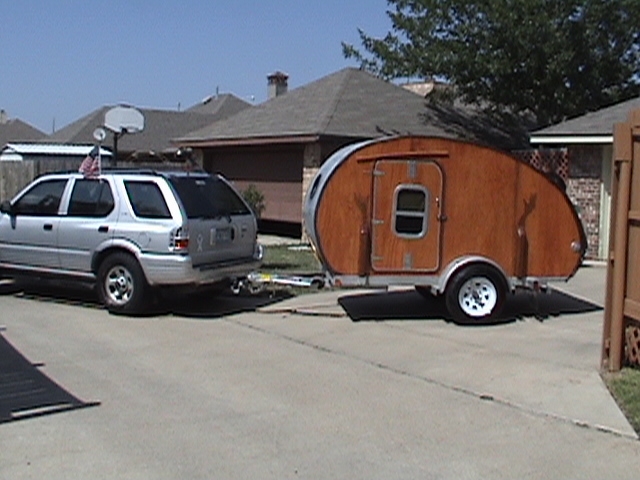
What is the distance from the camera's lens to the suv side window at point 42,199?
13078 millimetres

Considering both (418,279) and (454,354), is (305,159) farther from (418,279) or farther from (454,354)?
(454,354)

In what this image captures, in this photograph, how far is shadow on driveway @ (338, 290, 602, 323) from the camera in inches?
484

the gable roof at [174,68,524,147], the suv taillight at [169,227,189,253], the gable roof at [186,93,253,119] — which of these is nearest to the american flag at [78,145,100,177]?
the suv taillight at [169,227,189,253]

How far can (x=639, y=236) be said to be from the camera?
881 cm

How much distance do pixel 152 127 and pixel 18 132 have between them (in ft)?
48.0

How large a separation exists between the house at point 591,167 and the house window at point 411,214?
7677mm

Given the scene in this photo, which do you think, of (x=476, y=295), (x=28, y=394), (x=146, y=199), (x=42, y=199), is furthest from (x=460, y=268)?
(x=42, y=199)

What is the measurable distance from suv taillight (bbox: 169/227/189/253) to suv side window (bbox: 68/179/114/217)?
3.87 ft

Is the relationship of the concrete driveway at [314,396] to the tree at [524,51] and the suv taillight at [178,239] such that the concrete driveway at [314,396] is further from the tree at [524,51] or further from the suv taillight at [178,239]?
the tree at [524,51]

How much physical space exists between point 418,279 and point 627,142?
11.7ft

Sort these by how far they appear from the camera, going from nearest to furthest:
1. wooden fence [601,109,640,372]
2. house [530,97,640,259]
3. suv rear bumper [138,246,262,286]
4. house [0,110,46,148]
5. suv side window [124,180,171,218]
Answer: wooden fence [601,109,640,372] < suv rear bumper [138,246,262,286] < suv side window [124,180,171,218] < house [530,97,640,259] < house [0,110,46,148]

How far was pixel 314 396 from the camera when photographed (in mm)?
8086

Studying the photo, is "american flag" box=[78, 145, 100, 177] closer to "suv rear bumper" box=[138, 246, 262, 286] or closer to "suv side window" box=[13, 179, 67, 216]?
"suv side window" box=[13, 179, 67, 216]

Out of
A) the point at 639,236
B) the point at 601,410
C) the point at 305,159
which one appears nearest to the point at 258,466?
the point at 601,410
